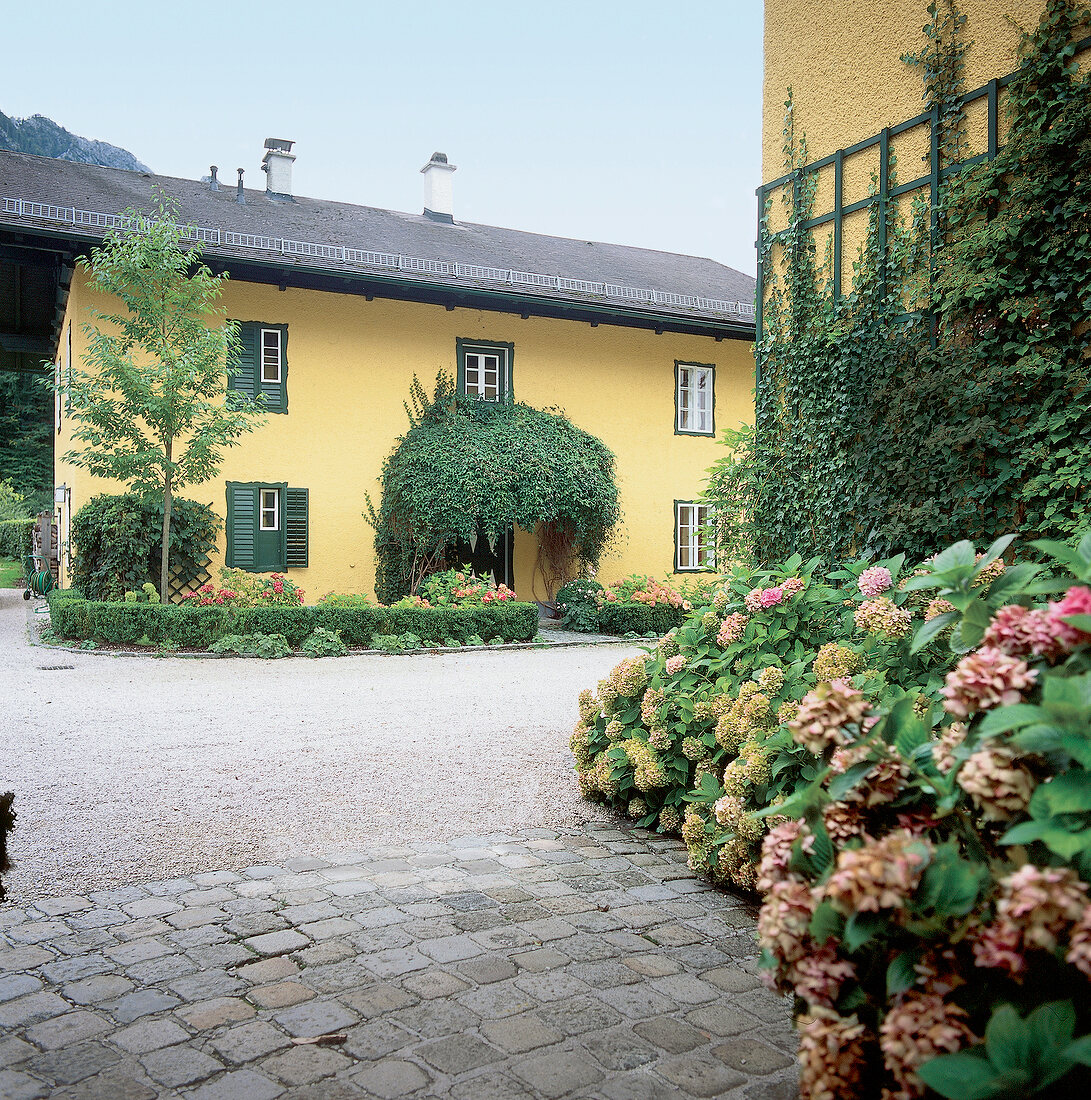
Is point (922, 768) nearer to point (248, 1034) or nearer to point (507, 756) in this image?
point (248, 1034)

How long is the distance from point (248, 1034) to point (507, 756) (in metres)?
3.65

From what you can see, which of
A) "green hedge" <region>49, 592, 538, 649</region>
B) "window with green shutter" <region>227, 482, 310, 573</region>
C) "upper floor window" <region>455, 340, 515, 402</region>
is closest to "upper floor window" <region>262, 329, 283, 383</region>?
"window with green shutter" <region>227, 482, 310, 573</region>

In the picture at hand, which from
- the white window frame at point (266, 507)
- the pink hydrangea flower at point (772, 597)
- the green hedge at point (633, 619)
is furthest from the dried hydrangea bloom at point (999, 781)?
the white window frame at point (266, 507)

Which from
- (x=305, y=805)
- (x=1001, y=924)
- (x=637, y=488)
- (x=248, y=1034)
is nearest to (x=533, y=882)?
(x=248, y=1034)

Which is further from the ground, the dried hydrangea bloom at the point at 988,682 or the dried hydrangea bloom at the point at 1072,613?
the dried hydrangea bloom at the point at 1072,613

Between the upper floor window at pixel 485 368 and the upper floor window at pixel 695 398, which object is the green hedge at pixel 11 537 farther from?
the upper floor window at pixel 695 398

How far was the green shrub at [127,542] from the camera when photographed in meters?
13.0

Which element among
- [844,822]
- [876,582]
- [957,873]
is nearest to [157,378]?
[876,582]

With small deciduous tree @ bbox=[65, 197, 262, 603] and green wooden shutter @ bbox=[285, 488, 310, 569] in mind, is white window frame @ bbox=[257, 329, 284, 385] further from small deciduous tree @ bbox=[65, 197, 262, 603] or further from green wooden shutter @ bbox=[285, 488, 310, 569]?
small deciduous tree @ bbox=[65, 197, 262, 603]

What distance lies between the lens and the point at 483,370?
17062 millimetres

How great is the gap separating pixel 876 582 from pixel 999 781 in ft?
7.31

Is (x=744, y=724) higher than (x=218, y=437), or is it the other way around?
(x=218, y=437)

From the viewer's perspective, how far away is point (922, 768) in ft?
5.57

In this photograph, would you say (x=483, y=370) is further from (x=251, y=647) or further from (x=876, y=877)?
(x=876, y=877)
